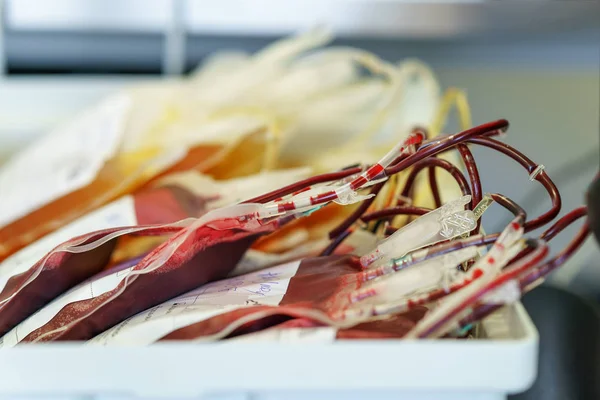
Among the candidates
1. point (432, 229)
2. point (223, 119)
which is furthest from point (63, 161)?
point (432, 229)

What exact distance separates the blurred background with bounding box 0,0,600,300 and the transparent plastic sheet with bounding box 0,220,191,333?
45 cm

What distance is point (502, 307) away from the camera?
249mm

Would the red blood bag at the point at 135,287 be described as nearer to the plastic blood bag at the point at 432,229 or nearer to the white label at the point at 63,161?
the plastic blood bag at the point at 432,229

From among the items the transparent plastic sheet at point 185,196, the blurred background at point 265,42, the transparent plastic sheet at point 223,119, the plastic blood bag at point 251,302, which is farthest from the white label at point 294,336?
Result: the blurred background at point 265,42

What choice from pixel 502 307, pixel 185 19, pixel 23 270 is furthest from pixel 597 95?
pixel 185 19

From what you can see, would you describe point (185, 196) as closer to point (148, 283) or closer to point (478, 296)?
point (148, 283)

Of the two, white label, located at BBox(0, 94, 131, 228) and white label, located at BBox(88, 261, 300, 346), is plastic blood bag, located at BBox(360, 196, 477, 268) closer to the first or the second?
white label, located at BBox(88, 261, 300, 346)

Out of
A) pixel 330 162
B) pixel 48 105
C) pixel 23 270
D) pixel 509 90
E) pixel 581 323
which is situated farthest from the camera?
pixel 48 105

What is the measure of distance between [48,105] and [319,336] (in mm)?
768

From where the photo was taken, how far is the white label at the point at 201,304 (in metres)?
0.28

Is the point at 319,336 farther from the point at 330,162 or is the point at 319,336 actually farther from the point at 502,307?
the point at 330,162

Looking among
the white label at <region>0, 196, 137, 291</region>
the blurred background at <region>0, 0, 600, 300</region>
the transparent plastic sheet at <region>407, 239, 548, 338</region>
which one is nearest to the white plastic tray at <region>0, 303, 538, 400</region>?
the transparent plastic sheet at <region>407, 239, 548, 338</region>

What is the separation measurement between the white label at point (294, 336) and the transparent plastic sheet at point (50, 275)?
95mm

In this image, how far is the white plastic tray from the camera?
238 millimetres
